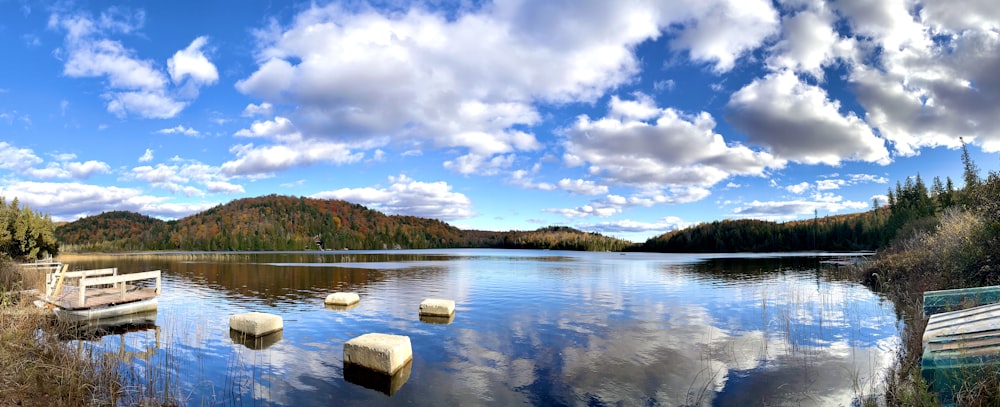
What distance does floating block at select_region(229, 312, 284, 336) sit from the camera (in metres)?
20.5

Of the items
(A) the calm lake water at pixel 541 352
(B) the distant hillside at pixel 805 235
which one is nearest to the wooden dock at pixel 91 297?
(A) the calm lake water at pixel 541 352

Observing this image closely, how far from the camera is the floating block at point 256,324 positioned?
20484mm

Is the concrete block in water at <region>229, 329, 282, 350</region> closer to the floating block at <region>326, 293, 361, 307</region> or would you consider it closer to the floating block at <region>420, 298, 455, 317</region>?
the floating block at <region>420, 298, 455, 317</region>

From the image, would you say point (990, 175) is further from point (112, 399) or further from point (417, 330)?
point (112, 399)

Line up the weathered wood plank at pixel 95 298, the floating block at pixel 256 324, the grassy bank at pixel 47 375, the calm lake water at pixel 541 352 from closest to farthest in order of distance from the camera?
the grassy bank at pixel 47 375 < the calm lake water at pixel 541 352 < the floating block at pixel 256 324 < the weathered wood plank at pixel 95 298

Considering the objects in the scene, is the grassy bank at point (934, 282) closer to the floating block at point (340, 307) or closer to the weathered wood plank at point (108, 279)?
the floating block at point (340, 307)

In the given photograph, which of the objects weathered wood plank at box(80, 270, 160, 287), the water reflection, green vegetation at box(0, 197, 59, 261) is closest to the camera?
the water reflection

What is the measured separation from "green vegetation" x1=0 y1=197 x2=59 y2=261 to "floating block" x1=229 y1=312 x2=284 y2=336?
4355 cm

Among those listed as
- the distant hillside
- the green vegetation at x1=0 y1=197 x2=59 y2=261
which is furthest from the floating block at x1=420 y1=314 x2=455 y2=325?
the distant hillside

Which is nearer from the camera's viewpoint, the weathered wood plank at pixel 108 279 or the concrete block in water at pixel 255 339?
the concrete block in water at pixel 255 339

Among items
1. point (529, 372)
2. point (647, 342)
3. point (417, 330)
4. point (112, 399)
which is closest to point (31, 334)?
point (112, 399)

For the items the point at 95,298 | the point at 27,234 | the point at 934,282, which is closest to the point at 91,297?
the point at 95,298

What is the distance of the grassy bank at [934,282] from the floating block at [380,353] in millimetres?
12606

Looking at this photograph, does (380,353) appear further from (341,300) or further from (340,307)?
(341,300)
